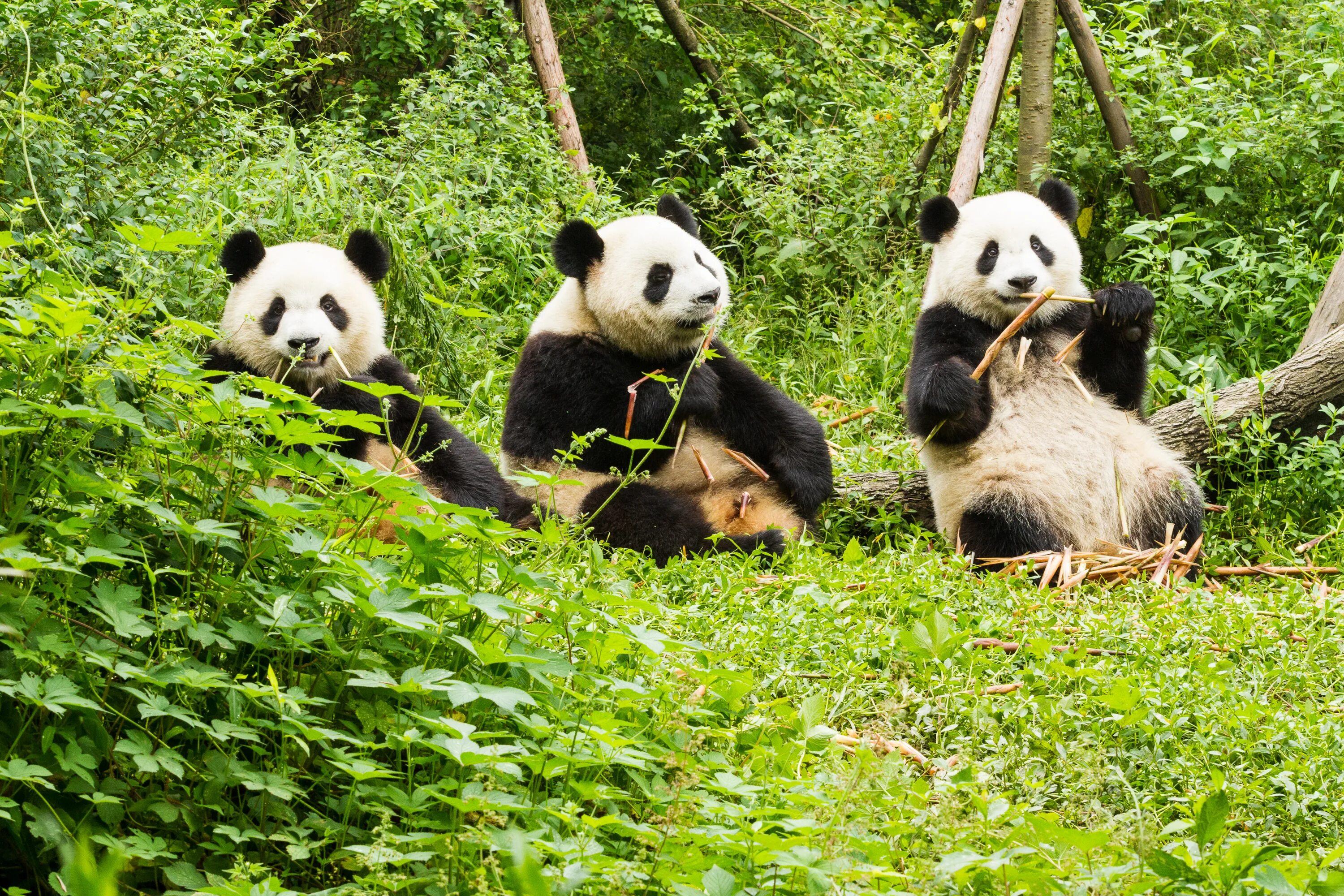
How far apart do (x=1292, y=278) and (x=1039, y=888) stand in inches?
196

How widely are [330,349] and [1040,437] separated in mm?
2718

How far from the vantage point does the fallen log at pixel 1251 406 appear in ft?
17.4

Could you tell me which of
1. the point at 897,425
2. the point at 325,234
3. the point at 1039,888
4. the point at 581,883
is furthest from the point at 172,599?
the point at 897,425

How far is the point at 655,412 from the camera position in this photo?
4.89 meters

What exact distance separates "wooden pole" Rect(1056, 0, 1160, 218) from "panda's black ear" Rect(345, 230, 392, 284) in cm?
397

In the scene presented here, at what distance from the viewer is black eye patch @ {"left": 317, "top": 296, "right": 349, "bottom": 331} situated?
466 cm

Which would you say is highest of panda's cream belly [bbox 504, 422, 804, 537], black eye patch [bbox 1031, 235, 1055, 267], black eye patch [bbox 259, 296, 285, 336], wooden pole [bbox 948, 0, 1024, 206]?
wooden pole [bbox 948, 0, 1024, 206]

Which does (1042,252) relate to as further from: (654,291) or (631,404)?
(631,404)

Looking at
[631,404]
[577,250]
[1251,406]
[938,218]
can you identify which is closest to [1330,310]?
[1251,406]

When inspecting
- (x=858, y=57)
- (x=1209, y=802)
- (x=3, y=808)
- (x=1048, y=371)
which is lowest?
(x=3, y=808)

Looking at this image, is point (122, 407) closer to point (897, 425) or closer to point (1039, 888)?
point (1039, 888)

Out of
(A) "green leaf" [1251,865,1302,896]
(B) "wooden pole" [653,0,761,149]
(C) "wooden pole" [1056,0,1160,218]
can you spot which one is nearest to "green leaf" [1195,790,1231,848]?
(A) "green leaf" [1251,865,1302,896]

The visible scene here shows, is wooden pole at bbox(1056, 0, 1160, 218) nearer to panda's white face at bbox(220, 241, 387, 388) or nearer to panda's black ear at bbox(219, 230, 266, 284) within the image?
panda's white face at bbox(220, 241, 387, 388)

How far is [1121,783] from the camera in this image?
2779 millimetres
